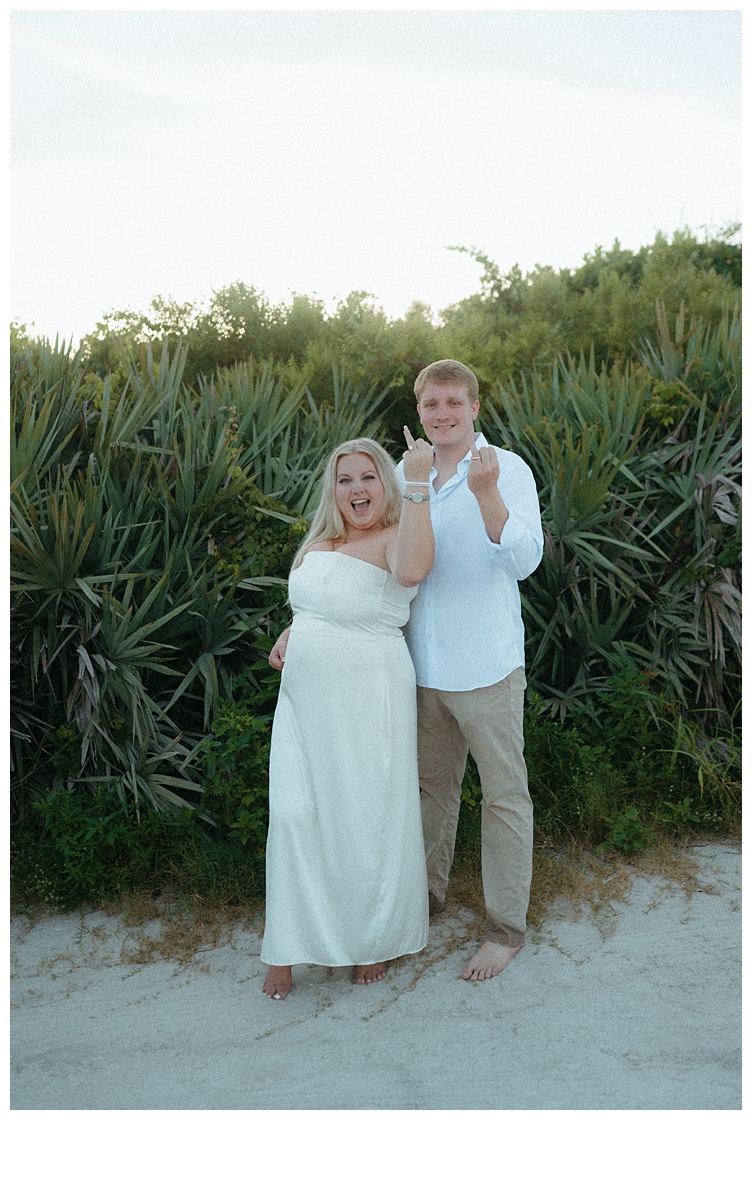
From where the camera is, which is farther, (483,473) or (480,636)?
(480,636)

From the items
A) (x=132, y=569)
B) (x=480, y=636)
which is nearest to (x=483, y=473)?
(x=480, y=636)

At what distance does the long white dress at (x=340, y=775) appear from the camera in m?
3.38

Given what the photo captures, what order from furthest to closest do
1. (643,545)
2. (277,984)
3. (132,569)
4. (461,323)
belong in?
(461,323) < (643,545) < (132,569) < (277,984)

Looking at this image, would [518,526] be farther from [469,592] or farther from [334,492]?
[334,492]

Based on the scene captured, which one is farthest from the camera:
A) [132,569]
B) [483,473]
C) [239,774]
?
[132,569]

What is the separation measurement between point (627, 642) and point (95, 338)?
16.3 feet

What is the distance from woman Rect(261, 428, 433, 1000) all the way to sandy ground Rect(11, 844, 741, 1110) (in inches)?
10.3

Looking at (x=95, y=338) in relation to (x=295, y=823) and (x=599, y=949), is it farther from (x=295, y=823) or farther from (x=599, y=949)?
(x=599, y=949)

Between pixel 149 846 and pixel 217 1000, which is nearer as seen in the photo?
pixel 217 1000

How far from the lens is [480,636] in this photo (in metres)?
3.49

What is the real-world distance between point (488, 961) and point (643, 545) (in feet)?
9.16

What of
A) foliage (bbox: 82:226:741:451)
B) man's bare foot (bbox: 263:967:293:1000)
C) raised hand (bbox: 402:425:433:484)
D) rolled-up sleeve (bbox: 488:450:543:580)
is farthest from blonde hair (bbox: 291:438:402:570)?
foliage (bbox: 82:226:741:451)

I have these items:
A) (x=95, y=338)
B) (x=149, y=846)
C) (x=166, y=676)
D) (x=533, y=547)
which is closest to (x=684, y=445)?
(x=533, y=547)

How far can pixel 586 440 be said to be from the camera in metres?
5.11
